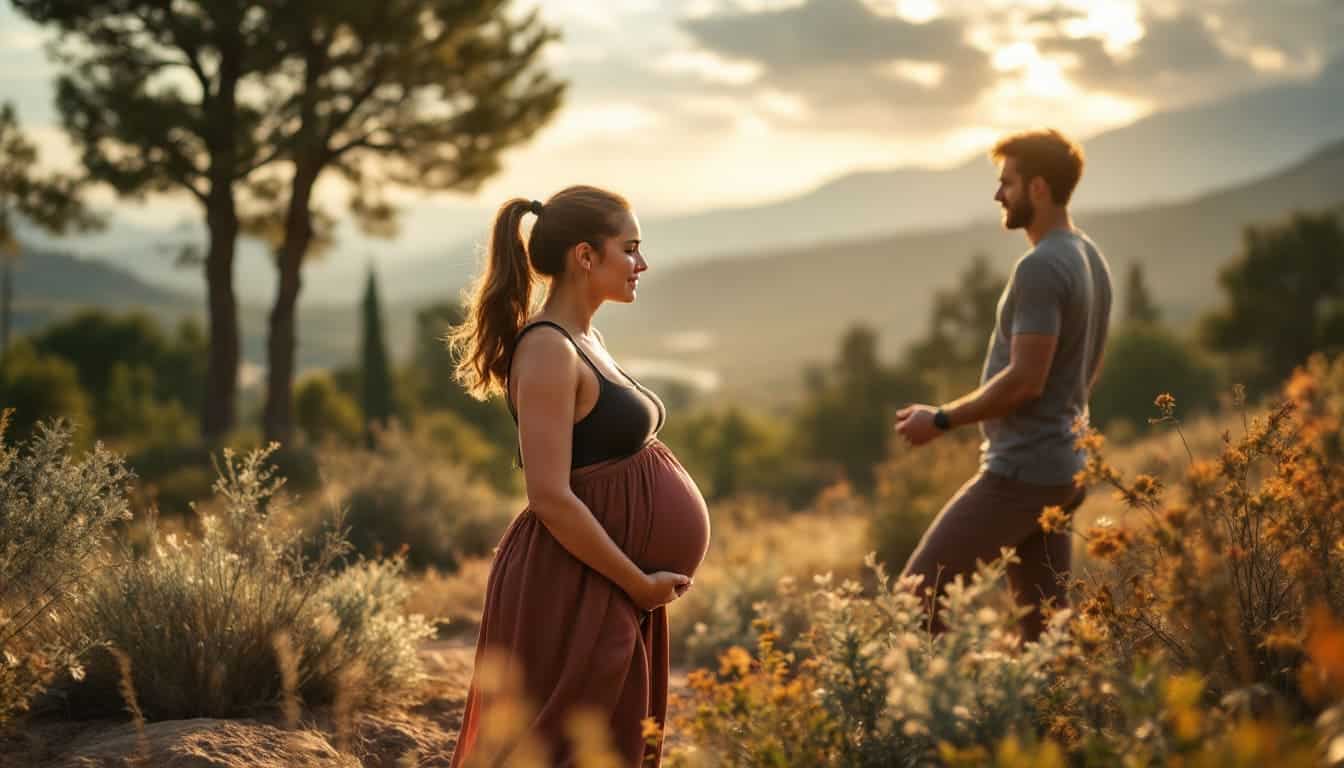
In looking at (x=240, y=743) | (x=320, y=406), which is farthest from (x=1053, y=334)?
(x=320, y=406)

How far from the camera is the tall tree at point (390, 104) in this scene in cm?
1677

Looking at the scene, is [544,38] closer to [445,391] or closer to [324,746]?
[324,746]

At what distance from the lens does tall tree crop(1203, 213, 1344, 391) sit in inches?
1641

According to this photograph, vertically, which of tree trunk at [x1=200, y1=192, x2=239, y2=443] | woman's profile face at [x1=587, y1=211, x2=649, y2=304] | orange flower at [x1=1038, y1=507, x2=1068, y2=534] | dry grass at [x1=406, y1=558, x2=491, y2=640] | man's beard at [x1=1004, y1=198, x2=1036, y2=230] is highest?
tree trunk at [x1=200, y1=192, x2=239, y2=443]

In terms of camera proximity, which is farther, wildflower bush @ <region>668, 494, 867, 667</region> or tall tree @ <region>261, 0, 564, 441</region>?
tall tree @ <region>261, 0, 564, 441</region>

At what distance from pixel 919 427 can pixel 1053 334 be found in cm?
55

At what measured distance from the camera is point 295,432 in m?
18.9

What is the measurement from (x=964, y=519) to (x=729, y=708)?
192 cm

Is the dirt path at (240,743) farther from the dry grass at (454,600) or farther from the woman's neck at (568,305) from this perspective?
the dry grass at (454,600)

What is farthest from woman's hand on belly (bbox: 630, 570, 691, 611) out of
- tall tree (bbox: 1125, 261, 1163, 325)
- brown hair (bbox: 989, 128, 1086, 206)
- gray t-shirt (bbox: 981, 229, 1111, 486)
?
tall tree (bbox: 1125, 261, 1163, 325)

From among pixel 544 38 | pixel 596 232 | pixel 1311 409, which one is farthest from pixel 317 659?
pixel 544 38

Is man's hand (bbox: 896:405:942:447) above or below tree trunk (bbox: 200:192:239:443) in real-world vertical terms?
below

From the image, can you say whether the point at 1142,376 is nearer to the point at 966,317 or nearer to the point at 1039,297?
the point at 966,317

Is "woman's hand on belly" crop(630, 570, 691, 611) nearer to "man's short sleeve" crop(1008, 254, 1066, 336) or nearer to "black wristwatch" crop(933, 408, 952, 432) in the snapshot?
"black wristwatch" crop(933, 408, 952, 432)
